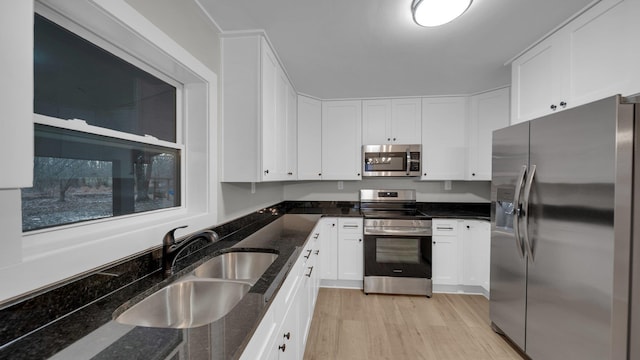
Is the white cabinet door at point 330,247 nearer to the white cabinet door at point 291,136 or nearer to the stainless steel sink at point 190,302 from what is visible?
the white cabinet door at point 291,136

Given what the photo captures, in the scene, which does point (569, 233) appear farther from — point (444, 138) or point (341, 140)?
point (341, 140)

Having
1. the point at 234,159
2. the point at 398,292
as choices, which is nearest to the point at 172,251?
the point at 234,159

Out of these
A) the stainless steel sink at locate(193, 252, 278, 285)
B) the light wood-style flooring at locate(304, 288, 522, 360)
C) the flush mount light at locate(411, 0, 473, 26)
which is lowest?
the light wood-style flooring at locate(304, 288, 522, 360)

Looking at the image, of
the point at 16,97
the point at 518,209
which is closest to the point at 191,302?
the point at 16,97

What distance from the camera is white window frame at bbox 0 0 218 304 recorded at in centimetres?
73

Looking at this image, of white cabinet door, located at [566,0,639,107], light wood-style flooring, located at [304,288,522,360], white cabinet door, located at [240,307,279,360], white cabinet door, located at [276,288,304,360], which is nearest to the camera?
white cabinet door, located at [240,307,279,360]

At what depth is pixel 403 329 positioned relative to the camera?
6.93ft

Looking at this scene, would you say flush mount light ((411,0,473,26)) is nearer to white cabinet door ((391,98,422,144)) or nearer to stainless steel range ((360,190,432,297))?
white cabinet door ((391,98,422,144))

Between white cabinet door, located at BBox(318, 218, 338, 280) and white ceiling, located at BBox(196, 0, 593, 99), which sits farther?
white cabinet door, located at BBox(318, 218, 338, 280)

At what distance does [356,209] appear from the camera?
333cm

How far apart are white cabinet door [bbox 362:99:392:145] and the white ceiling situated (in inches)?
19.5

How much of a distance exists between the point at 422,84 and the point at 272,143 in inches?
69.0

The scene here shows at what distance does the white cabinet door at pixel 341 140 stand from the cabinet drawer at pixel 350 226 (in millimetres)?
563

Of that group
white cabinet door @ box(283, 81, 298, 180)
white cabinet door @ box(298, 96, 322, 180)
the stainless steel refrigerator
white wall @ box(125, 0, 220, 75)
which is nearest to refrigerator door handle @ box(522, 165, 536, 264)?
the stainless steel refrigerator
